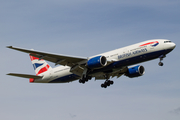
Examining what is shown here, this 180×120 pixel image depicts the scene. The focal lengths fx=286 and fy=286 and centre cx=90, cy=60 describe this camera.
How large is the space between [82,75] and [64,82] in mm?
4867

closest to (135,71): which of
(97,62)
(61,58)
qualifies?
(97,62)

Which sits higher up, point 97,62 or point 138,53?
point 138,53

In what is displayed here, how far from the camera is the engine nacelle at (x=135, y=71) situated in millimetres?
42500

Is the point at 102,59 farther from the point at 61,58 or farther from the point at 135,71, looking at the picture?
the point at 135,71

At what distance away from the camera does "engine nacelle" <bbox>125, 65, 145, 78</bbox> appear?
42.5 m

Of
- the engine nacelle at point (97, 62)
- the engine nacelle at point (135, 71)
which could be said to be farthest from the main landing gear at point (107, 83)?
the engine nacelle at point (97, 62)

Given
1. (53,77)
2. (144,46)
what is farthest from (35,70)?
(144,46)

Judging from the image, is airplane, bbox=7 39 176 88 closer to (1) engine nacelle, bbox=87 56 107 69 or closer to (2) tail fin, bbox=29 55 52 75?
(1) engine nacelle, bbox=87 56 107 69

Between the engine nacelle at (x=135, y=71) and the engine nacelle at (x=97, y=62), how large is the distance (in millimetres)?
8207

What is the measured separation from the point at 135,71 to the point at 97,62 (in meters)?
9.24

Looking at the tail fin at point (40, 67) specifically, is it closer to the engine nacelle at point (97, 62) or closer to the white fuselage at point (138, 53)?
the engine nacelle at point (97, 62)

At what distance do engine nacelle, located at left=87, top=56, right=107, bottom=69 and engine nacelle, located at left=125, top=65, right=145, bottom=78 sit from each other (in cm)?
821

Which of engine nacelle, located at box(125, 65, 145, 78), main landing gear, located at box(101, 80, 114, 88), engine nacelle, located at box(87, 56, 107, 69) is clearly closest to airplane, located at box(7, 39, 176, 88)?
engine nacelle, located at box(87, 56, 107, 69)

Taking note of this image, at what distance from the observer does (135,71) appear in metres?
42.5
